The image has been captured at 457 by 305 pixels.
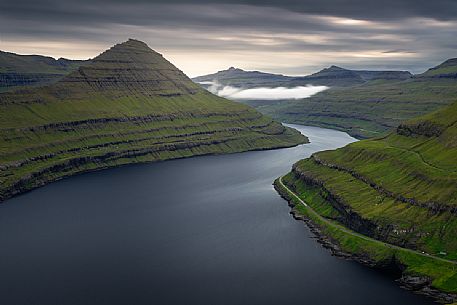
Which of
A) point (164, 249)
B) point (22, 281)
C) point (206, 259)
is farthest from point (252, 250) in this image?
point (22, 281)

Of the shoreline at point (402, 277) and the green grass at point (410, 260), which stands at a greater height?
the green grass at point (410, 260)

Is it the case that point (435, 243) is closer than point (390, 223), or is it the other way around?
point (435, 243)

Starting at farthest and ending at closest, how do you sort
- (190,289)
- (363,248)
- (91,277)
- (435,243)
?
(363,248), (435,243), (91,277), (190,289)

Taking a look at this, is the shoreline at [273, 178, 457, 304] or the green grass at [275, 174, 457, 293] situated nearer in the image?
the shoreline at [273, 178, 457, 304]

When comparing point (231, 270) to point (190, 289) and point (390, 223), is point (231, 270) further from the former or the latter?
point (390, 223)

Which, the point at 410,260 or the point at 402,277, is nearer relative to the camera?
the point at 402,277

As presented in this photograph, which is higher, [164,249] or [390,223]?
[390,223]

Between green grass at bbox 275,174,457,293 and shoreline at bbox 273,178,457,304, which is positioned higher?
green grass at bbox 275,174,457,293

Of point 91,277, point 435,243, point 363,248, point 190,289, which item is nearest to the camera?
point 190,289

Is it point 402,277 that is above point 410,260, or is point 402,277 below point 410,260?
below

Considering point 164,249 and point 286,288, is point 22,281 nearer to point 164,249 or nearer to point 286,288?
point 164,249

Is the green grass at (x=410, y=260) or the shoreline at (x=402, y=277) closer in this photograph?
the shoreline at (x=402, y=277)
